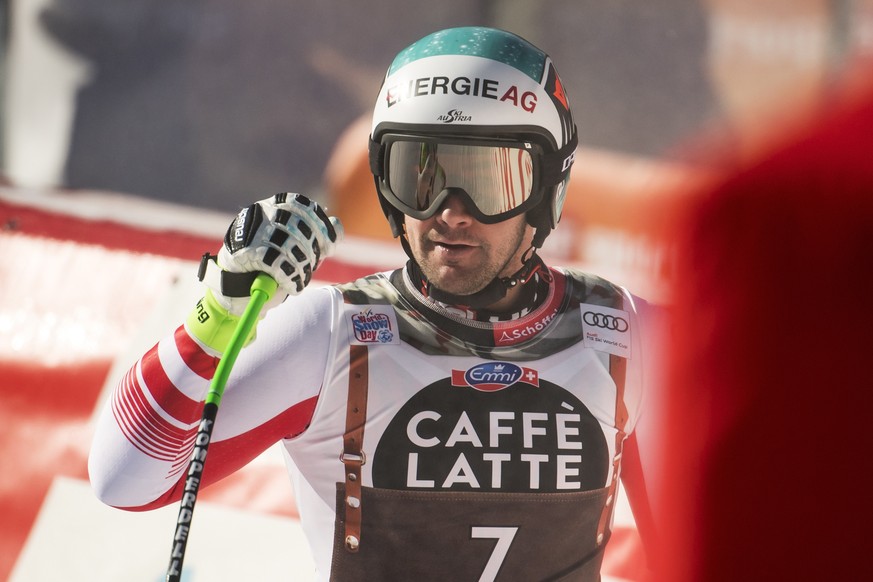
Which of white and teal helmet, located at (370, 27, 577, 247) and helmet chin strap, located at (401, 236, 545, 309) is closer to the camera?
white and teal helmet, located at (370, 27, 577, 247)

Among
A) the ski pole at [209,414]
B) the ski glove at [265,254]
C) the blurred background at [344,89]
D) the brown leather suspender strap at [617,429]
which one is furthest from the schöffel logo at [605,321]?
the blurred background at [344,89]

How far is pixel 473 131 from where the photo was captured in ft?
7.86

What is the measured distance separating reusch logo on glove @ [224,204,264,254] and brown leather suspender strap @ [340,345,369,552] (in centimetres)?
48

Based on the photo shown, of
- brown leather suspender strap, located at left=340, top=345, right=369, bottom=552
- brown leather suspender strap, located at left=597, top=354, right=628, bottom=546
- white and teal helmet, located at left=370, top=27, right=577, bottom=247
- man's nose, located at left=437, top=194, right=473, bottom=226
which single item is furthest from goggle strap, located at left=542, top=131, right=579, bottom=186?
brown leather suspender strap, located at left=340, top=345, right=369, bottom=552

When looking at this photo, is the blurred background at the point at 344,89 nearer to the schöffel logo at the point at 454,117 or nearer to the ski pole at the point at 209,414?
the schöffel logo at the point at 454,117

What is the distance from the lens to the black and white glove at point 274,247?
2113 mm

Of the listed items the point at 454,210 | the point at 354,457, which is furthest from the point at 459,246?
the point at 354,457

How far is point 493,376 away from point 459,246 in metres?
0.33

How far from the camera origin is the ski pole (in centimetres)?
203

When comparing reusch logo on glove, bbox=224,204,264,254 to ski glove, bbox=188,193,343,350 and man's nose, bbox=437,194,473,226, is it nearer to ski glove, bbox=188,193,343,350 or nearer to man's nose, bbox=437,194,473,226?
ski glove, bbox=188,193,343,350

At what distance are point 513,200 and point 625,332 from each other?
0.48 m

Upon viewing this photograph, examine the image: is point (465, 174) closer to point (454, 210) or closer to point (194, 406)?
point (454, 210)

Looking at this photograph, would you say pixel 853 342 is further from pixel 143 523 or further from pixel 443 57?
pixel 143 523

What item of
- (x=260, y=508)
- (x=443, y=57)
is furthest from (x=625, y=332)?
(x=260, y=508)
